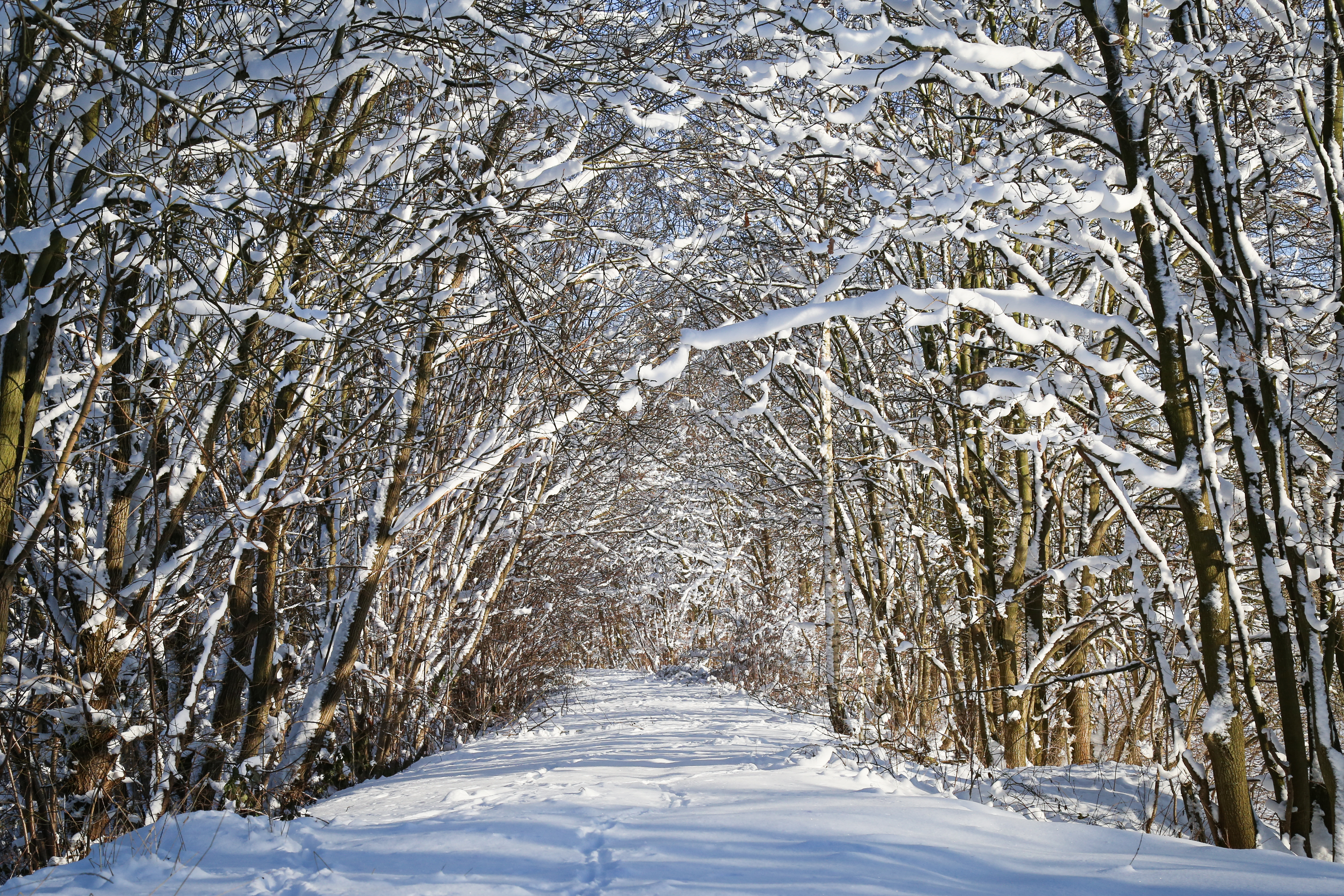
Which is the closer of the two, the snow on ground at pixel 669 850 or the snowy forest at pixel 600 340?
the snow on ground at pixel 669 850

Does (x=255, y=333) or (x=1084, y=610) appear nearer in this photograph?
(x=255, y=333)

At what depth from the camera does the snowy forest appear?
312 cm

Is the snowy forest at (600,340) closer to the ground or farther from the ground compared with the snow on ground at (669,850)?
farther from the ground

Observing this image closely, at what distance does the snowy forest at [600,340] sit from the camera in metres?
3.12

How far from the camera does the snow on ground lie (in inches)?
95.2

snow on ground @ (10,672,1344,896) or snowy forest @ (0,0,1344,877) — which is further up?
snowy forest @ (0,0,1344,877)

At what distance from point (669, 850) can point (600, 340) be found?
5.55m

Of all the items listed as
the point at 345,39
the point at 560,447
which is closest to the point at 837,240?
the point at 560,447

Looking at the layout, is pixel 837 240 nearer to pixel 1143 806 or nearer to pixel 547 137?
pixel 547 137

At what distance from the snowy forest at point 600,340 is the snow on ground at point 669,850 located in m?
0.81

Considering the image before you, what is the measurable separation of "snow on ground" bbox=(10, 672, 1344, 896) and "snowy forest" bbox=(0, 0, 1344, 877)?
0.81m

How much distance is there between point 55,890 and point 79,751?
4.53 ft

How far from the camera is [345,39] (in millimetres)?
3377

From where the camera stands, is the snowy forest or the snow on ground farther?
the snowy forest
